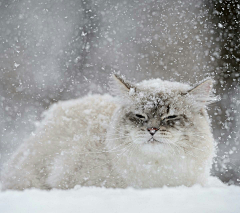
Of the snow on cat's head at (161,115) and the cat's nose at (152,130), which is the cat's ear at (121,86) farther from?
the cat's nose at (152,130)

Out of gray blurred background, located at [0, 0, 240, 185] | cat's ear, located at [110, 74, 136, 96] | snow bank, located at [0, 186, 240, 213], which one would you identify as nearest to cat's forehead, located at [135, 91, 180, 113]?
cat's ear, located at [110, 74, 136, 96]

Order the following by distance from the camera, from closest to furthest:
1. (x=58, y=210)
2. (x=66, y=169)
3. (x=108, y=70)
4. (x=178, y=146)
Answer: (x=58, y=210), (x=178, y=146), (x=66, y=169), (x=108, y=70)

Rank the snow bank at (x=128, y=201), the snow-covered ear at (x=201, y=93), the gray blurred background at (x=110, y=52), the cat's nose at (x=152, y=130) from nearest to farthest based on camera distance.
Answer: the snow bank at (x=128, y=201) < the cat's nose at (x=152, y=130) < the snow-covered ear at (x=201, y=93) < the gray blurred background at (x=110, y=52)

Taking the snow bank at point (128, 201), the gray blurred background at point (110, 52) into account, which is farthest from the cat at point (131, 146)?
the gray blurred background at point (110, 52)

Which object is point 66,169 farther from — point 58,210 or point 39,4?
point 39,4

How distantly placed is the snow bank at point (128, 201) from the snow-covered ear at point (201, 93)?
829mm

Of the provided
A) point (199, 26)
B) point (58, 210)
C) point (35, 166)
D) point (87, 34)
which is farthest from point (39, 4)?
point (58, 210)

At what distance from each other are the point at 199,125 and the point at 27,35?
5.74 meters

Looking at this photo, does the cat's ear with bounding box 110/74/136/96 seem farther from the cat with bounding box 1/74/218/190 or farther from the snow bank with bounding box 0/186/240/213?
the snow bank with bounding box 0/186/240/213

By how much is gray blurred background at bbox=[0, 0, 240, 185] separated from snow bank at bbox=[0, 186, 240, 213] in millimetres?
3059

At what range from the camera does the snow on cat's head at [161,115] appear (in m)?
2.43

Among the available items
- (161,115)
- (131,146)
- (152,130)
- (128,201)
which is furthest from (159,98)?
(128,201)

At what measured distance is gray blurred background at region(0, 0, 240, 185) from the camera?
5.14 m

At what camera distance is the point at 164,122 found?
8.23 ft
